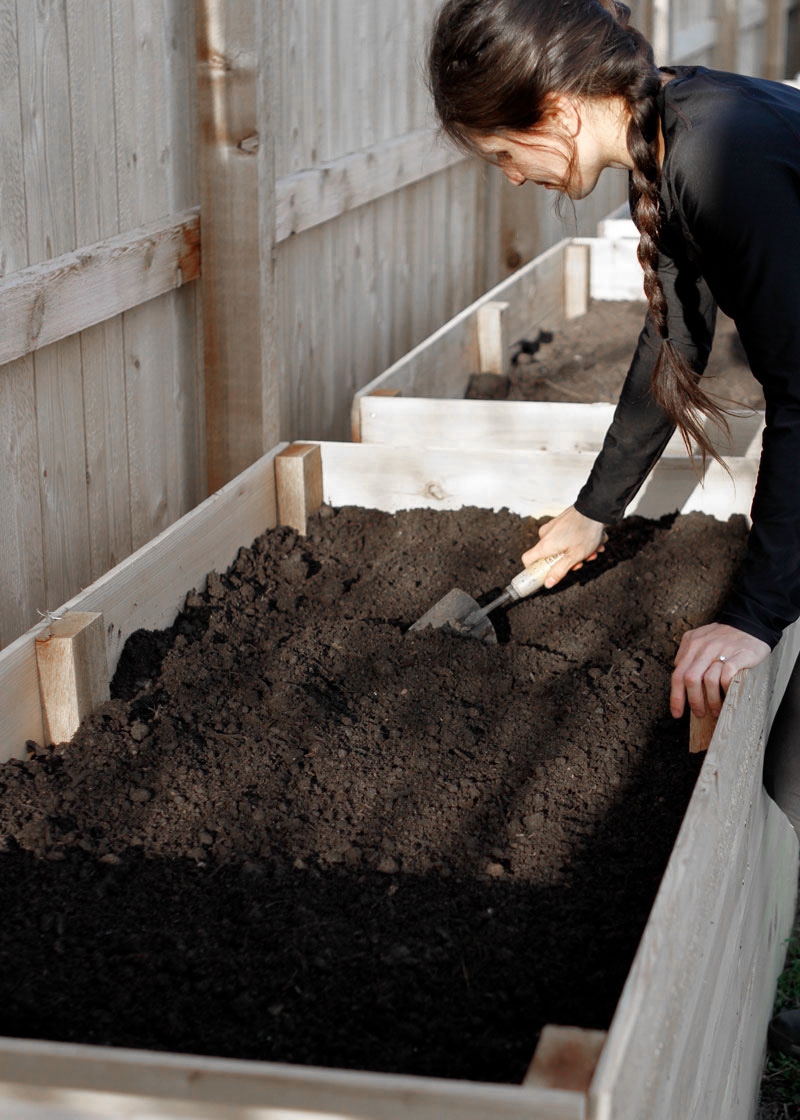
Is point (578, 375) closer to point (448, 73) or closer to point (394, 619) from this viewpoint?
point (394, 619)

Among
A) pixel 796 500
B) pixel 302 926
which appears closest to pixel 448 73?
pixel 796 500

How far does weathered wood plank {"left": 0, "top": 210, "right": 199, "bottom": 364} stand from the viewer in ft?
8.04

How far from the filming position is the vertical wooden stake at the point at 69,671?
2.13 m

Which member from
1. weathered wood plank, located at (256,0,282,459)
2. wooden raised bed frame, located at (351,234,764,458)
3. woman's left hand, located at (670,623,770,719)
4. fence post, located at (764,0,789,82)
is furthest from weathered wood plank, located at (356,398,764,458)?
fence post, located at (764,0,789,82)

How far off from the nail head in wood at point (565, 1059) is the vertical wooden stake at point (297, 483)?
2.04 meters

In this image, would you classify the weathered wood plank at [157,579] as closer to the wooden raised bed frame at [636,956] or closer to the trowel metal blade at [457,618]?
the wooden raised bed frame at [636,956]

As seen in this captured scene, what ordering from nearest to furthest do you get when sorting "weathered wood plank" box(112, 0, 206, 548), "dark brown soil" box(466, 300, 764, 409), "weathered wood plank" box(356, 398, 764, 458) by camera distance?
"weathered wood plank" box(112, 0, 206, 548)
"weathered wood plank" box(356, 398, 764, 458)
"dark brown soil" box(466, 300, 764, 409)

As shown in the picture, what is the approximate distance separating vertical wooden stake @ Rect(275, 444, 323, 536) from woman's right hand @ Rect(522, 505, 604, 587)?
73 centimetres

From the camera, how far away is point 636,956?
127 cm

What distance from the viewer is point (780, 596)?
5.99ft

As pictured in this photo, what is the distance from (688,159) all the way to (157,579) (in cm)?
140

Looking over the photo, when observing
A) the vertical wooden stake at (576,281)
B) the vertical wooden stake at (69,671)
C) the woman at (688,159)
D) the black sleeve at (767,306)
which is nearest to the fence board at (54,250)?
the vertical wooden stake at (69,671)

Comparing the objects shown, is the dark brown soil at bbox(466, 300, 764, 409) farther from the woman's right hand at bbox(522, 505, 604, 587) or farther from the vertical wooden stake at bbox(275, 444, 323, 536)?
the woman's right hand at bbox(522, 505, 604, 587)

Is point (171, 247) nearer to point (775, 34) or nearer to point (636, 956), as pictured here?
point (636, 956)
